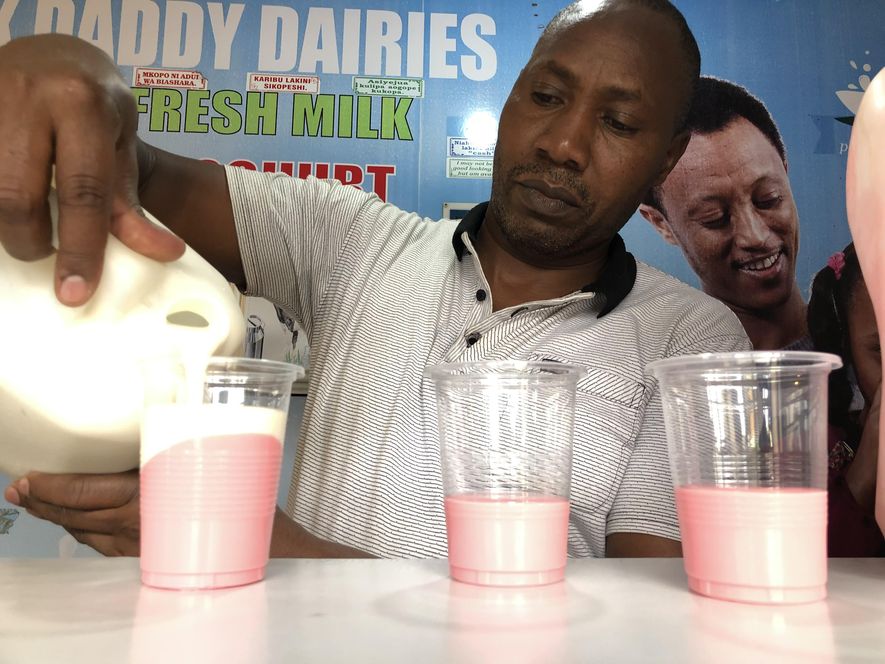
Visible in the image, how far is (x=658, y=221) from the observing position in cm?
219

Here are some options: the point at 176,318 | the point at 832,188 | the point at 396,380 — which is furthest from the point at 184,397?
the point at 832,188

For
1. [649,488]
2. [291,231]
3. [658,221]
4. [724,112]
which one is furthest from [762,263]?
[291,231]

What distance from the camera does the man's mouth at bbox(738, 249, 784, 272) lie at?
2127 millimetres

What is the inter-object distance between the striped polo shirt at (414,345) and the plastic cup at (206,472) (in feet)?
1.96

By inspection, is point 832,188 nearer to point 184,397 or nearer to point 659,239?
point 659,239

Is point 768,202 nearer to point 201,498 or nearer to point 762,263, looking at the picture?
point 762,263

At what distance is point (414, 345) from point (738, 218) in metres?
1.30

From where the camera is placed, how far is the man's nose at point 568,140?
4.34 ft

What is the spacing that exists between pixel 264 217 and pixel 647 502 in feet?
2.79

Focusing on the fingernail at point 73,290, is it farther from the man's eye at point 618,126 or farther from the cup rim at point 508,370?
the man's eye at point 618,126

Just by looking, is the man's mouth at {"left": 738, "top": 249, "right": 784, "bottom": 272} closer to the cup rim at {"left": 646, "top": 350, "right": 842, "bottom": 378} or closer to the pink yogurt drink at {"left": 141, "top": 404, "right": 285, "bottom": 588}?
the cup rim at {"left": 646, "top": 350, "right": 842, "bottom": 378}

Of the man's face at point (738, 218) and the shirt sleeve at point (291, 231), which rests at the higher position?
the man's face at point (738, 218)

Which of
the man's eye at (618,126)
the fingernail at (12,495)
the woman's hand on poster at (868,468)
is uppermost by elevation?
the man's eye at (618,126)

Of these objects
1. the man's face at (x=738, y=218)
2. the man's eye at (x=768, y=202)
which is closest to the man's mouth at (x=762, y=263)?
the man's face at (x=738, y=218)
